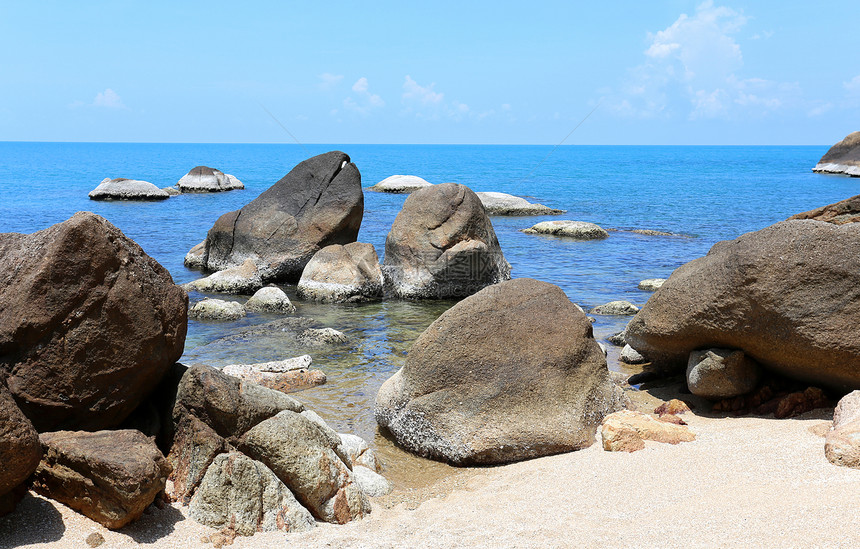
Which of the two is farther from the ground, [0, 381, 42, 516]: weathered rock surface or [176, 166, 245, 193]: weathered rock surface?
[0, 381, 42, 516]: weathered rock surface

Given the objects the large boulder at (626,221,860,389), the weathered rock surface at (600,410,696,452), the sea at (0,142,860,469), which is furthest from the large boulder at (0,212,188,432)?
the large boulder at (626,221,860,389)

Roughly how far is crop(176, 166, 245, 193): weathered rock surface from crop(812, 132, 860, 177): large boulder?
68.0m

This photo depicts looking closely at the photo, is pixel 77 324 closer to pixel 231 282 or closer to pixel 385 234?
pixel 231 282

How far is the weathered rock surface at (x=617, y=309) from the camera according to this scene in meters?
16.5

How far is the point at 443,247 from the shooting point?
18.0m

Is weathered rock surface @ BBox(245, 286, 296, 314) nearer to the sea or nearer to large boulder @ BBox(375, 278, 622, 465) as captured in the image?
the sea

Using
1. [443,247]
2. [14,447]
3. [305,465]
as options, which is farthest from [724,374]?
[443,247]

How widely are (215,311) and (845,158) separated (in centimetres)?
8703

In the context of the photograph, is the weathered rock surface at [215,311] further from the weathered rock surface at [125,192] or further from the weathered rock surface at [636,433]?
the weathered rock surface at [125,192]

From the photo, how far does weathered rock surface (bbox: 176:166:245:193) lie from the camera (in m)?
54.8

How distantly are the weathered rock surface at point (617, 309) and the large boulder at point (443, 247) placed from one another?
303 centimetres

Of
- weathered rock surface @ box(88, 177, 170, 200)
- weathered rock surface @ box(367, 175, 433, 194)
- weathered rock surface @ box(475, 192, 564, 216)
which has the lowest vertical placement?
weathered rock surface @ box(88, 177, 170, 200)

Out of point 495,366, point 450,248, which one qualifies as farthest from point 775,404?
point 450,248

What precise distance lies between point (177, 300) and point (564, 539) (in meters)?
3.87
